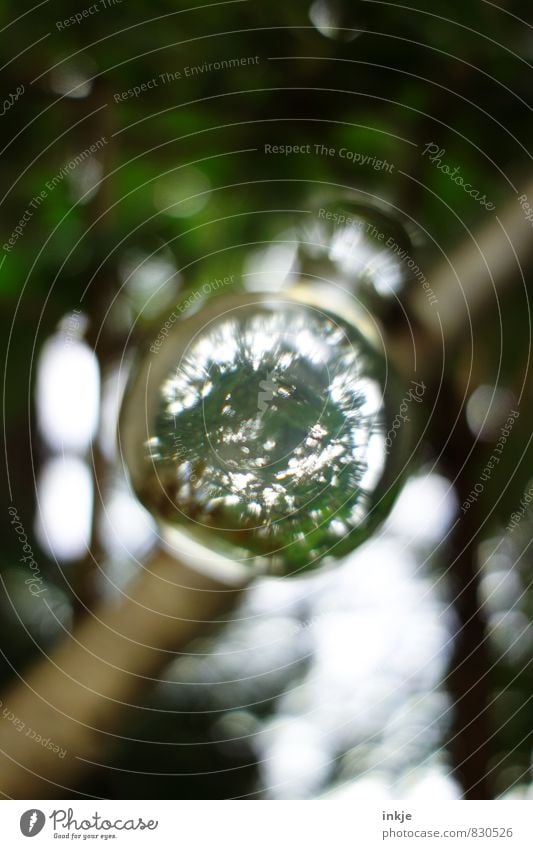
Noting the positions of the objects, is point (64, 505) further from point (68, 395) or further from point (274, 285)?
point (274, 285)

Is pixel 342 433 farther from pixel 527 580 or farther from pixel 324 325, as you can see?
pixel 527 580

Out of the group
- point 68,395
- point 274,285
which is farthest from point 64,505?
point 274,285

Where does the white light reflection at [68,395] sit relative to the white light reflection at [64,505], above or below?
above

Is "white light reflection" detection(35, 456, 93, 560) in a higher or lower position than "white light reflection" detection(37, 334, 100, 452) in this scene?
lower
